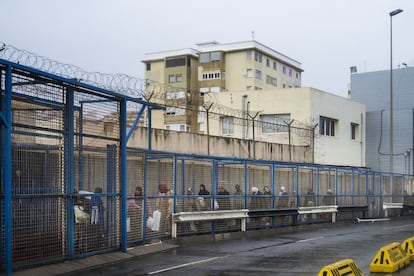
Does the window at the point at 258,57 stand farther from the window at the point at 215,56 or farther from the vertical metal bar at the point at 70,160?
the vertical metal bar at the point at 70,160

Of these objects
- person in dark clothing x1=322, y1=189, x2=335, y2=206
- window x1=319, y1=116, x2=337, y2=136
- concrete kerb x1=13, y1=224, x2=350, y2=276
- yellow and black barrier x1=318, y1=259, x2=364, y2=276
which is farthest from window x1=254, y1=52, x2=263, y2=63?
yellow and black barrier x1=318, y1=259, x2=364, y2=276

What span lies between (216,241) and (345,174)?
11473 mm

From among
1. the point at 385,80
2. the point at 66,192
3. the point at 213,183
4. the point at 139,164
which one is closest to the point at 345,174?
the point at 213,183

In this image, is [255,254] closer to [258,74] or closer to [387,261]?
[387,261]

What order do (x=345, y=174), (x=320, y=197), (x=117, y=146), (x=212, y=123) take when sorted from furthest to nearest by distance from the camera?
(x=212, y=123) < (x=345, y=174) < (x=320, y=197) < (x=117, y=146)

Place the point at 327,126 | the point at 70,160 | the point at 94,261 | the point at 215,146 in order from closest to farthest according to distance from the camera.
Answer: the point at 70,160 → the point at 94,261 → the point at 215,146 → the point at 327,126

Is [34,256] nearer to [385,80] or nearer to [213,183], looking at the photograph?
[213,183]

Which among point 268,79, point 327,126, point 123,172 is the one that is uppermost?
point 268,79

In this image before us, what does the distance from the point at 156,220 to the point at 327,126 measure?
77.2 ft

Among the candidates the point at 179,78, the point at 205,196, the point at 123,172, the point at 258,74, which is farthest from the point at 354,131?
the point at 179,78

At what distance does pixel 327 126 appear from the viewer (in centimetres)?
3784

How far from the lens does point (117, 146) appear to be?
1445cm

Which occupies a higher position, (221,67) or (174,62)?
(174,62)

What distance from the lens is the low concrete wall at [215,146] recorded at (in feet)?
75.1
